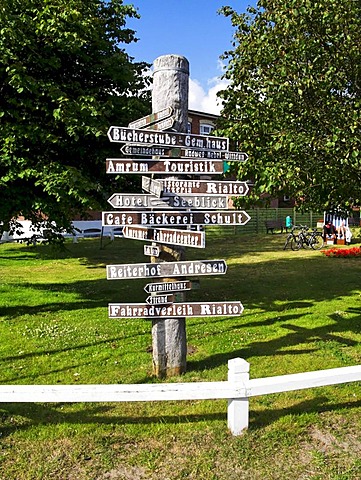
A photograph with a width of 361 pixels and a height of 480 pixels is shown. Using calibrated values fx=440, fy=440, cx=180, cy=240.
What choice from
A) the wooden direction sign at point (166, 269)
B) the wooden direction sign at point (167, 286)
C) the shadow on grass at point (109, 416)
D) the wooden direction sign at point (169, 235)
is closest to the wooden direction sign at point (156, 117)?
the wooden direction sign at point (169, 235)

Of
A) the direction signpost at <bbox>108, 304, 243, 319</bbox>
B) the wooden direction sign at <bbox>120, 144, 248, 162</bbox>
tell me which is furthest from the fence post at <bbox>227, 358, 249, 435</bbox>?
the wooden direction sign at <bbox>120, 144, 248, 162</bbox>

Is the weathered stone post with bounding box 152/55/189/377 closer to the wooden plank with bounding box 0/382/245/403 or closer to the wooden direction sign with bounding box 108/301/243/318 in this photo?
the wooden direction sign with bounding box 108/301/243/318

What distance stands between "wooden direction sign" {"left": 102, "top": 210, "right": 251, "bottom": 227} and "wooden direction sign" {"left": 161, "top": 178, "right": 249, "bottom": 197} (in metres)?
0.25

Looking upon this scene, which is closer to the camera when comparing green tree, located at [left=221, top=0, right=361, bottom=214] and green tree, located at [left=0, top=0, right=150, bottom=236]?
green tree, located at [left=221, top=0, right=361, bottom=214]

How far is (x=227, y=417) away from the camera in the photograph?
15.1 ft

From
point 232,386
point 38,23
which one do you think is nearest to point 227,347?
point 232,386

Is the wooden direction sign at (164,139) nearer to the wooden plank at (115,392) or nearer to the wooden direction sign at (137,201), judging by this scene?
the wooden direction sign at (137,201)

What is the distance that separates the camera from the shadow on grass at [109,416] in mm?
4617

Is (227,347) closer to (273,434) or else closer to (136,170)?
(273,434)

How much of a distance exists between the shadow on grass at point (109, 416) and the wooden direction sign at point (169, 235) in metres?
1.91

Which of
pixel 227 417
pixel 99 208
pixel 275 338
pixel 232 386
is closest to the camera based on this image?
pixel 232 386

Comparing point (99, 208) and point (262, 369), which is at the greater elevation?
point (99, 208)

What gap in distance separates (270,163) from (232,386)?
4.21 metres

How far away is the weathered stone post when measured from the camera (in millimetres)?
5746
